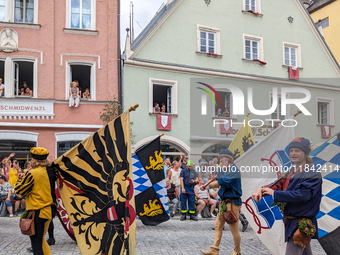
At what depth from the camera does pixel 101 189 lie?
558 centimetres

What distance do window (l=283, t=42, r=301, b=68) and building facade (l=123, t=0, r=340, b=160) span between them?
0.18 ft

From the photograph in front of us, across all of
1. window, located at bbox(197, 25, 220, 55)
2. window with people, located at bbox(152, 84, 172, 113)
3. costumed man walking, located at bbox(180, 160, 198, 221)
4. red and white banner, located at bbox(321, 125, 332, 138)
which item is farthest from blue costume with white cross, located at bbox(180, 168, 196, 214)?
red and white banner, located at bbox(321, 125, 332, 138)

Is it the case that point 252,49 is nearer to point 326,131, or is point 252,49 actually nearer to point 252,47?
point 252,47

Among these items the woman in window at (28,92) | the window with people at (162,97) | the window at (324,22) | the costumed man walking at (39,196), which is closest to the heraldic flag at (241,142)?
the costumed man walking at (39,196)

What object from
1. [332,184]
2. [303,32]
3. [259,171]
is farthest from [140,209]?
[303,32]

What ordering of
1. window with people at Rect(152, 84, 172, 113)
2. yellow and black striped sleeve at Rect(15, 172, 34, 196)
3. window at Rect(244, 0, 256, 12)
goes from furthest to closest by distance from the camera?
window at Rect(244, 0, 256, 12) → window with people at Rect(152, 84, 172, 113) → yellow and black striped sleeve at Rect(15, 172, 34, 196)

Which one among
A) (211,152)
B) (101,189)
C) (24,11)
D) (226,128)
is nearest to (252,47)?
(226,128)

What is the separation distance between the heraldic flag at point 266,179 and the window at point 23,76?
37.3 ft

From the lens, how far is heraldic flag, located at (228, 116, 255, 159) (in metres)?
9.66

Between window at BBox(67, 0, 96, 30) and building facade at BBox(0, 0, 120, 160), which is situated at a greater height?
window at BBox(67, 0, 96, 30)

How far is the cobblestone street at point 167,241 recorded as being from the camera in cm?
716

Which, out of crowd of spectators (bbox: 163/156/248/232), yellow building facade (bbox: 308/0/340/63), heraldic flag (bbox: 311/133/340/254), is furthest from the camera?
yellow building facade (bbox: 308/0/340/63)

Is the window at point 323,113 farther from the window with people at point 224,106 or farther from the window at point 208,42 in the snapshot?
the window at point 208,42

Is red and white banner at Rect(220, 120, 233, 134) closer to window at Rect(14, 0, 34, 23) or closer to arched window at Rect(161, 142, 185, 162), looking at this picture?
arched window at Rect(161, 142, 185, 162)
